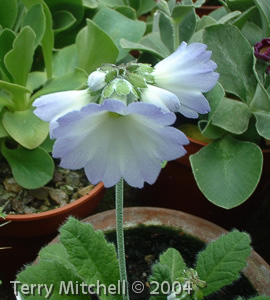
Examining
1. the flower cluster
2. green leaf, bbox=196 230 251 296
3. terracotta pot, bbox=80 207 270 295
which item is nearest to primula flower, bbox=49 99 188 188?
the flower cluster

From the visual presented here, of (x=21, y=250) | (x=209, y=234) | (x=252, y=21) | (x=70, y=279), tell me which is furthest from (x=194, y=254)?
(x=252, y=21)

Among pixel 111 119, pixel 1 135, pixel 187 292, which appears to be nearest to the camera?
pixel 111 119

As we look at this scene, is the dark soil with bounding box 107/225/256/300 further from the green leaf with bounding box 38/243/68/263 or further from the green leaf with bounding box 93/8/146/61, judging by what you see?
the green leaf with bounding box 93/8/146/61

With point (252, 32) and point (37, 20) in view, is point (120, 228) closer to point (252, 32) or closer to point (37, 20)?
point (37, 20)

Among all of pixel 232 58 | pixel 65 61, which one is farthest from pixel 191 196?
pixel 65 61

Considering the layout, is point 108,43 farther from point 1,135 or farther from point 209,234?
point 209,234
